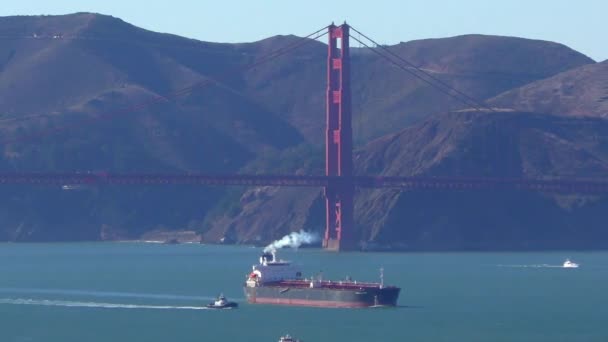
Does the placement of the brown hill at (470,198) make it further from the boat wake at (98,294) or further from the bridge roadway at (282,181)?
the boat wake at (98,294)

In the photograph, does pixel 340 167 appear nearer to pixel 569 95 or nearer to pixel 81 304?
pixel 81 304

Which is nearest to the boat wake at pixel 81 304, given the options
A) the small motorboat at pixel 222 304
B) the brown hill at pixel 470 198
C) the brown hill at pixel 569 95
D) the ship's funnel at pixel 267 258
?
the small motorboat at pixel 222 304

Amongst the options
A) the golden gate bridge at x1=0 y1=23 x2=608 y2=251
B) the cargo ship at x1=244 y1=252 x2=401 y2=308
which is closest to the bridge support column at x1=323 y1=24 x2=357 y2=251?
the golden gate bridge at x1=0 y1=23 x2=608 y2=251

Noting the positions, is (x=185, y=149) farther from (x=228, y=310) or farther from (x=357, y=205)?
(x=228, y=310)

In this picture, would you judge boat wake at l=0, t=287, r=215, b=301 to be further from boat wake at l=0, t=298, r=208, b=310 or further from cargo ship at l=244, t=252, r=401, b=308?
boat wake at l=0, t=298, r=208, b=310

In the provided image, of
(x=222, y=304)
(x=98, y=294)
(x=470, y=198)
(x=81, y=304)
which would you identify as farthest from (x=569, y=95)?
(x=222, y=304)

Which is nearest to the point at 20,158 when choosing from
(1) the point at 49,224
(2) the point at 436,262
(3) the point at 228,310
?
(1) the point at 49,224
